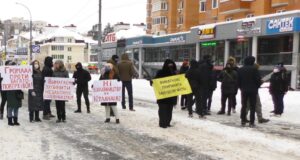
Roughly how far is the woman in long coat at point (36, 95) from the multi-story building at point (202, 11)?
26378mm

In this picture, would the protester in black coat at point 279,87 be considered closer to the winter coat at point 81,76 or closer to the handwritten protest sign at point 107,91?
the handwritten protest sign at point 107,91

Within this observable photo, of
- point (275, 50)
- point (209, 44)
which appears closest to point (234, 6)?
point (209, 44)

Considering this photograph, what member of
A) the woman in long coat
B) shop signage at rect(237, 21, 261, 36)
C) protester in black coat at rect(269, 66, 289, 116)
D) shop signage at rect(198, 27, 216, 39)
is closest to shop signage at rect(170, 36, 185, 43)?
shop signage at rect(198, 27, 216, 39)

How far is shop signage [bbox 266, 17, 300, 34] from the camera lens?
98.4 ft

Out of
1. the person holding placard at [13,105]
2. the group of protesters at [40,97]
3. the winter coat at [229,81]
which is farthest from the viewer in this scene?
the winter coat at [229,81]

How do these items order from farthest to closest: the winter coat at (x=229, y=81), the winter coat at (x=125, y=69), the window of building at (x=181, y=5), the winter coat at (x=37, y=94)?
the window of building at (x=181, y=5) → the winter coat at (x=125, y=69) → the winter coat at (x=229, y=81) → the winter coat at (x=37, y=94)

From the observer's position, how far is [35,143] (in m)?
9.30

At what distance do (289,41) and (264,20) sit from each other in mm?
2364

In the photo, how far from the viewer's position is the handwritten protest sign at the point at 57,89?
12.7 meters

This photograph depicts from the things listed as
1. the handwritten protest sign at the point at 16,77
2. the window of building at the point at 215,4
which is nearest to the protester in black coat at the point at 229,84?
the handwritten protest sign at the point at 16,77

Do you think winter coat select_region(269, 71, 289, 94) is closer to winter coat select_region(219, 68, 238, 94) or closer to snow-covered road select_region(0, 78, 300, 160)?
winter coat select_region(219, 68, 238, 94)

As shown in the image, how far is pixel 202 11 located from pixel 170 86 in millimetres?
44380

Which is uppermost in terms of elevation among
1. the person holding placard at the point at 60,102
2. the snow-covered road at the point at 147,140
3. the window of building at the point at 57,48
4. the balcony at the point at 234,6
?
the balcony at the point at 234,6

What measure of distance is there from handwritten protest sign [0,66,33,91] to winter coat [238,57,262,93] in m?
5.67
